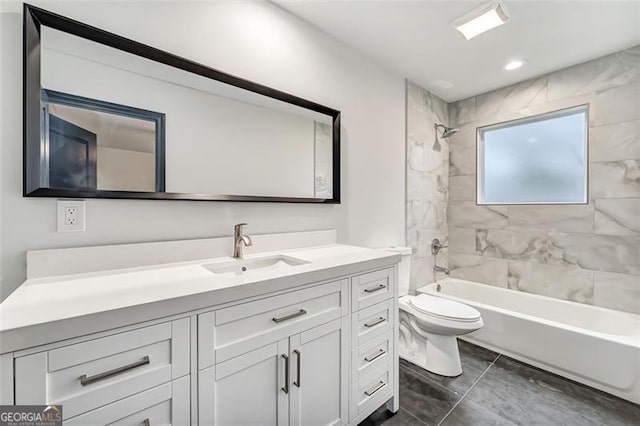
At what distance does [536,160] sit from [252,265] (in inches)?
113

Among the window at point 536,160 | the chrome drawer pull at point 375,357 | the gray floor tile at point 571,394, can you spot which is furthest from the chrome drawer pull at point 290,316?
the window at point 536,160

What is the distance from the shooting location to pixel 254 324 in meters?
0.97

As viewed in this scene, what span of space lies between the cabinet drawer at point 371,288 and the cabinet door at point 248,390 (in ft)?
1.36

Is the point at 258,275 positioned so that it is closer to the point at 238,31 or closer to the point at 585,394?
the point at 238,31

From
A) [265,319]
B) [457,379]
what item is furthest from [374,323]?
[457,379]

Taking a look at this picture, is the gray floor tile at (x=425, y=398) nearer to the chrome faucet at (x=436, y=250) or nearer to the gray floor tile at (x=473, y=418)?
the gray floor tile at (x=473, y=418)

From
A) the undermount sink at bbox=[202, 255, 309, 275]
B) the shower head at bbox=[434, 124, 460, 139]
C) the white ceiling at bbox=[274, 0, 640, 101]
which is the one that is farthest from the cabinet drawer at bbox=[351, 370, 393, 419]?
the shower head at bbox=[434, 124, 460, 139]

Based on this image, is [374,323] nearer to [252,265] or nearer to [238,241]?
[252,265]

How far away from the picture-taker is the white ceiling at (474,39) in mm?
1659

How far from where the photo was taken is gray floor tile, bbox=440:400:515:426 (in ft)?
4.88

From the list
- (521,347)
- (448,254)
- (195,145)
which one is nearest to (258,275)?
(195,145)

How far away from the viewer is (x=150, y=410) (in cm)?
77

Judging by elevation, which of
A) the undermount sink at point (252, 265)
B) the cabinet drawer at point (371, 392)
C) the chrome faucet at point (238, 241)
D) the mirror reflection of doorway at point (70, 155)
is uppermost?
the mirror reflection of doorway at point (70, 155)

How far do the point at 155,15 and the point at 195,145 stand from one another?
598 mm
